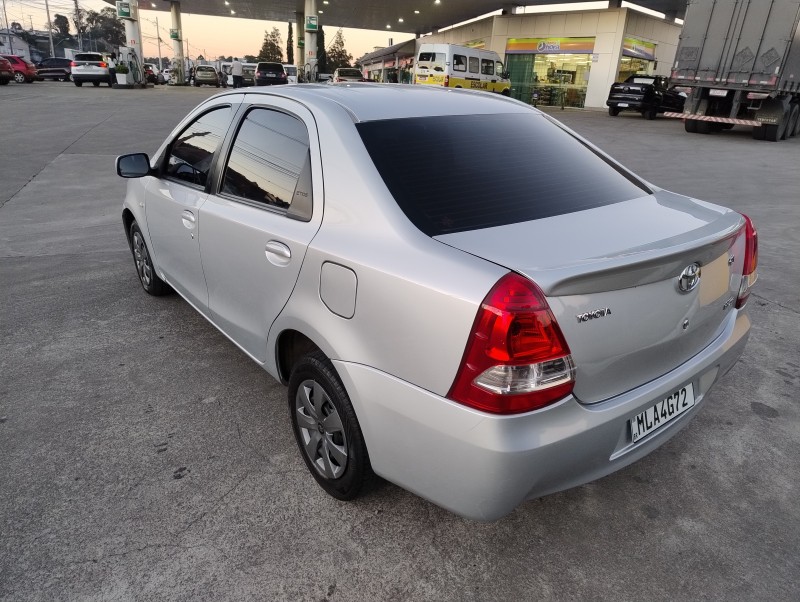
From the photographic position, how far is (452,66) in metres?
26.1

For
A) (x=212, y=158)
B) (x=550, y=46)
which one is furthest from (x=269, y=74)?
(x=212, y=158)

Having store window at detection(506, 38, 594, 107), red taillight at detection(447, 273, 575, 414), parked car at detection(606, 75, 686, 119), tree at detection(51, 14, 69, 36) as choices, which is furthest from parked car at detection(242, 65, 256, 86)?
tree at detection(51, 14, 69, 36)

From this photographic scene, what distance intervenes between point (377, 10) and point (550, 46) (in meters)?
14.8

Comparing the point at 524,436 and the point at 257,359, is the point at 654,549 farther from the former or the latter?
the point at 257,359

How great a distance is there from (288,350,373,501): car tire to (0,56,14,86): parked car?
Answer: 34609 mm

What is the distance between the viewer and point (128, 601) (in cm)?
195

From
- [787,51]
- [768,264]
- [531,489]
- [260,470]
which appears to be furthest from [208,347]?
[787,51]

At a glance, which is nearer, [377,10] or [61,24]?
[377,10]

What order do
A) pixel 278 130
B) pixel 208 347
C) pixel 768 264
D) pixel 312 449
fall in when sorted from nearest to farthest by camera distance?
pixel 312 449
pixel 278 130
pixel 208 347
pixel 768 264

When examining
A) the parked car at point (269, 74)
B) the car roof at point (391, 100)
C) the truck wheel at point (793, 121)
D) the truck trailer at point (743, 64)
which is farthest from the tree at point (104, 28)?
the car roof at point (391, 100)

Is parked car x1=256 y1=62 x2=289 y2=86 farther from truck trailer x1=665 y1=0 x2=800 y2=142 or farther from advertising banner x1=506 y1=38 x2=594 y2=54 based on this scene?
truck trailer x1=665 y1=0 x2=800 y2=142

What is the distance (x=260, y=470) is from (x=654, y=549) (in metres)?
1.68

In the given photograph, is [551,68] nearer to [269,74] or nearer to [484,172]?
[269,74]

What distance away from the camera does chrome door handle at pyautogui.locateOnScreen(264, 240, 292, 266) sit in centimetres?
238
